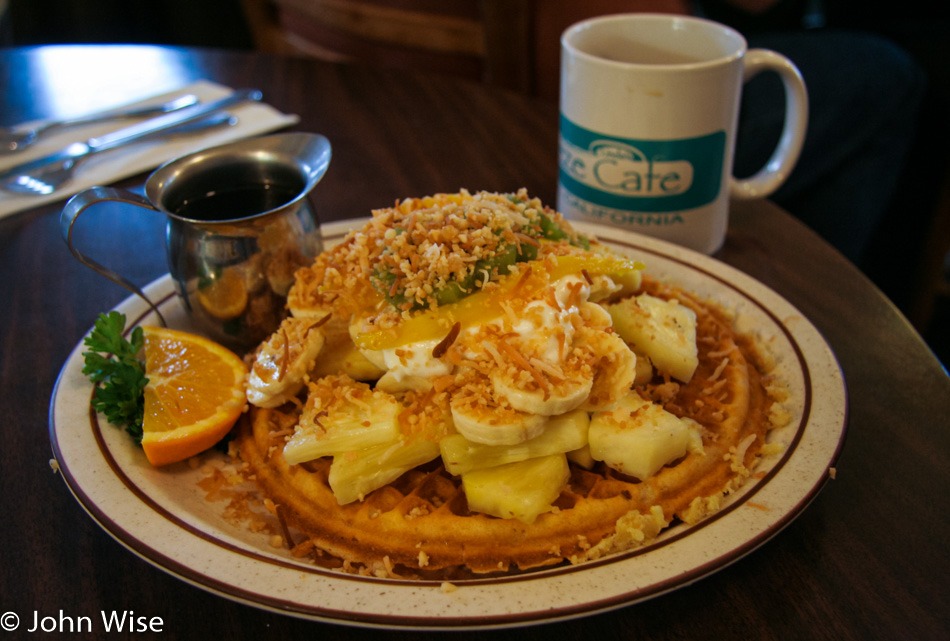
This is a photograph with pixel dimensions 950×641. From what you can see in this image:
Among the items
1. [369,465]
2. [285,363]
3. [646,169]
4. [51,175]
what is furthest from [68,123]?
[369,465]

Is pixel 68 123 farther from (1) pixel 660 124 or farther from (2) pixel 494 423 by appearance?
(2) pixel 494 423

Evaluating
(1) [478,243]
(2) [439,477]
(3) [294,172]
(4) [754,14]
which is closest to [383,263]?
(1) [478,243]

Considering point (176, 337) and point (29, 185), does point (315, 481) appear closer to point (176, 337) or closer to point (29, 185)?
point (176, 337)

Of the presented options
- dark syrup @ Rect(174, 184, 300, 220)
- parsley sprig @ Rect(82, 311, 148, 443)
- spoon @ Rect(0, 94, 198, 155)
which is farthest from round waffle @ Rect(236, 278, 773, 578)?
spoon @ Rect(0, 94, 198, 155)

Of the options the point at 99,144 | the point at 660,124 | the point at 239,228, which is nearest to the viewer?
the point at 239,228

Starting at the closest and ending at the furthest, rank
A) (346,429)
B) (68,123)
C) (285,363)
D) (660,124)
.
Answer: (346,429) < (285,363) < (660,124) < (68,123)

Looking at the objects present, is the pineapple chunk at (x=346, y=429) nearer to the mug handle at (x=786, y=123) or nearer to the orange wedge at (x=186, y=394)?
the orange wedge at (x=186, y=394)

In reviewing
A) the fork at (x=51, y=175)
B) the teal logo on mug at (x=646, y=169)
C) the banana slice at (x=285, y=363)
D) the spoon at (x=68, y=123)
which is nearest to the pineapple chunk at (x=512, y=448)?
the banana slice at (x=285, y=363)
